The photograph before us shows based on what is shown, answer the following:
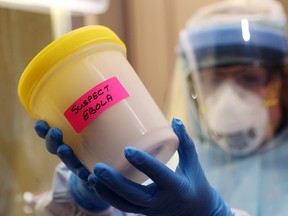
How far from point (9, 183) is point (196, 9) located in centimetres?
102

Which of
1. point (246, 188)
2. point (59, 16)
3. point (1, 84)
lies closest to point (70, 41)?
point (1, 84)

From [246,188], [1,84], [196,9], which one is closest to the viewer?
[1,84]

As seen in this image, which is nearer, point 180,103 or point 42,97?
point 42,97

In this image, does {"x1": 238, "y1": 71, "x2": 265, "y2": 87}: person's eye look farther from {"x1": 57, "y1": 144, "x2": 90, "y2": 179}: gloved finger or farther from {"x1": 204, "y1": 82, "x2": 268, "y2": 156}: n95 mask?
{"x1": 57, "y1": 144, "x2": 90, "y2": 179}: gloved finger

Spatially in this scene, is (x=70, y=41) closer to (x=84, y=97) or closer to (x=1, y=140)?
(x=84, y=97)

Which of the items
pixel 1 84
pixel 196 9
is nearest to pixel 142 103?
pixel 1 84

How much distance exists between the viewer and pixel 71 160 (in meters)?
0.65

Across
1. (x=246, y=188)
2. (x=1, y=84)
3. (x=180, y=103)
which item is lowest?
(x=246, y=188)

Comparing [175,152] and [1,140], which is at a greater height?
[175,152]

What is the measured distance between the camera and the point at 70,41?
23.9 inches

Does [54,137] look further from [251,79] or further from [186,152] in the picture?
[251,79]

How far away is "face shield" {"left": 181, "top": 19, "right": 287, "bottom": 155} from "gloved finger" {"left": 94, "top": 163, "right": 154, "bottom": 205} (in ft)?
2.50

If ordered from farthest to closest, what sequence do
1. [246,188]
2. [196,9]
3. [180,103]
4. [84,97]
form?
[196,9]
[180,103]
[246,188]
[84,97]

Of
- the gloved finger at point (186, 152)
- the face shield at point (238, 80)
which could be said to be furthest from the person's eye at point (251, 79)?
the gloved finger at point (186, 152)
